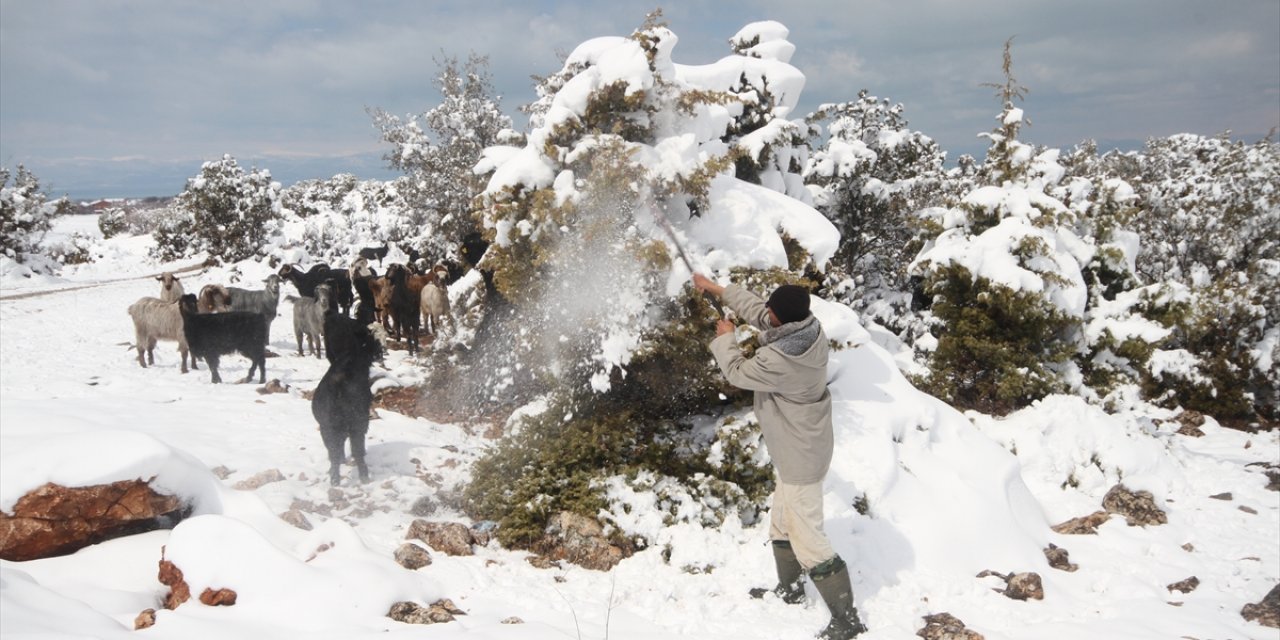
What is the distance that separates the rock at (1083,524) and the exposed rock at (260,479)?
6898mm

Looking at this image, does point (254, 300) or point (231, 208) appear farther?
point (231, 208)

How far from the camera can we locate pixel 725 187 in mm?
6371

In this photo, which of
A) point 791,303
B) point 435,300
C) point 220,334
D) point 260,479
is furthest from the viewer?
point 435,300

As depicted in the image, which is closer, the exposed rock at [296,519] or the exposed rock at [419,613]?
the exposed rock at [419,613]

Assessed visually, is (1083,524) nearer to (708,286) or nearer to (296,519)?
(708,286)

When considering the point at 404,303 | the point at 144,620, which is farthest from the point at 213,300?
the point at 144,620

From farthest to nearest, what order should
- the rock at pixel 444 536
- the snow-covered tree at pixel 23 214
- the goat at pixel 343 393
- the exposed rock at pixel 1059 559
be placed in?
1. the snow-covered tree at pixel 23 214
2. the goat at pixel 343 393
3. the exposed rock at pixel 1059 559
4. the rock at pixel 444 536

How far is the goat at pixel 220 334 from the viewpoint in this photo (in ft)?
30.4

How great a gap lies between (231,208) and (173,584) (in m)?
25.1

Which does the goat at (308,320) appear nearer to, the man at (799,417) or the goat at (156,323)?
the goat at (156,323)

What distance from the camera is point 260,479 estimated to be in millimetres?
5633

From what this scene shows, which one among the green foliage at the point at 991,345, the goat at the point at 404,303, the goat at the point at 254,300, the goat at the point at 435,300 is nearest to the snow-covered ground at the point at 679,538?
the green foliage at the point at 991,345

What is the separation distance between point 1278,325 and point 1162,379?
7.25ft

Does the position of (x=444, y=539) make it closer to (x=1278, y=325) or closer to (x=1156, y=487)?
(x=1156, y=487)
